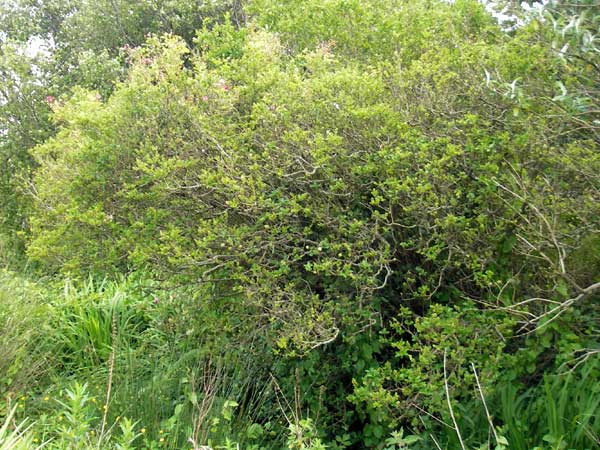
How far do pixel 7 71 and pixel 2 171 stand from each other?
1952mm

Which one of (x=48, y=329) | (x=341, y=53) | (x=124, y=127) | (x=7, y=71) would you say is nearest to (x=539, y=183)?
(x=341, y=53)

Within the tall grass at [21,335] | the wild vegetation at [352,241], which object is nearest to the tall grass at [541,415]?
the wild vegetation at [352,241]

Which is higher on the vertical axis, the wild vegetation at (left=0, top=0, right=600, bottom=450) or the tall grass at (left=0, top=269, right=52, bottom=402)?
the wild vegetation at (left=0, top=0, right=600, bottom=450)

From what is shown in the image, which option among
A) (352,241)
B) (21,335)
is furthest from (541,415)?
(21,335)

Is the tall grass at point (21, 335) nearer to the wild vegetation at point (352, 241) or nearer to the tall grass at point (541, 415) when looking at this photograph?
the wild vegetation at point (352, 241)

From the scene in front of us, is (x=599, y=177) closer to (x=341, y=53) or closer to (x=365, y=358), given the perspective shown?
(x=365, y=358)

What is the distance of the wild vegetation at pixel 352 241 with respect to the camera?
3496mm

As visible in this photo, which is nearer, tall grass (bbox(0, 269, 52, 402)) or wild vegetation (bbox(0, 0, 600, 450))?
wild vegetation (bbox(0, 0, 600, 450))

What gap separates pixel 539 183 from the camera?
11.6 ft

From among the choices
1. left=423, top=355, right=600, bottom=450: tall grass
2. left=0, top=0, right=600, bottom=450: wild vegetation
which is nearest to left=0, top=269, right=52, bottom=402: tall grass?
left=0, top=0, right=600, bottom=450: wild vegetation

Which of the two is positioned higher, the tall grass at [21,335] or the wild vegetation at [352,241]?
the wild vegetation at [352,241]

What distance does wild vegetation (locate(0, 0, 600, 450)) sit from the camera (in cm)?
350

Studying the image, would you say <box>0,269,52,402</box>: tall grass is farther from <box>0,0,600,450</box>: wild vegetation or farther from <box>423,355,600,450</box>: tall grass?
<box>423,355,600,450</box>: tall grass

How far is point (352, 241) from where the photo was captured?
12.9 feet
